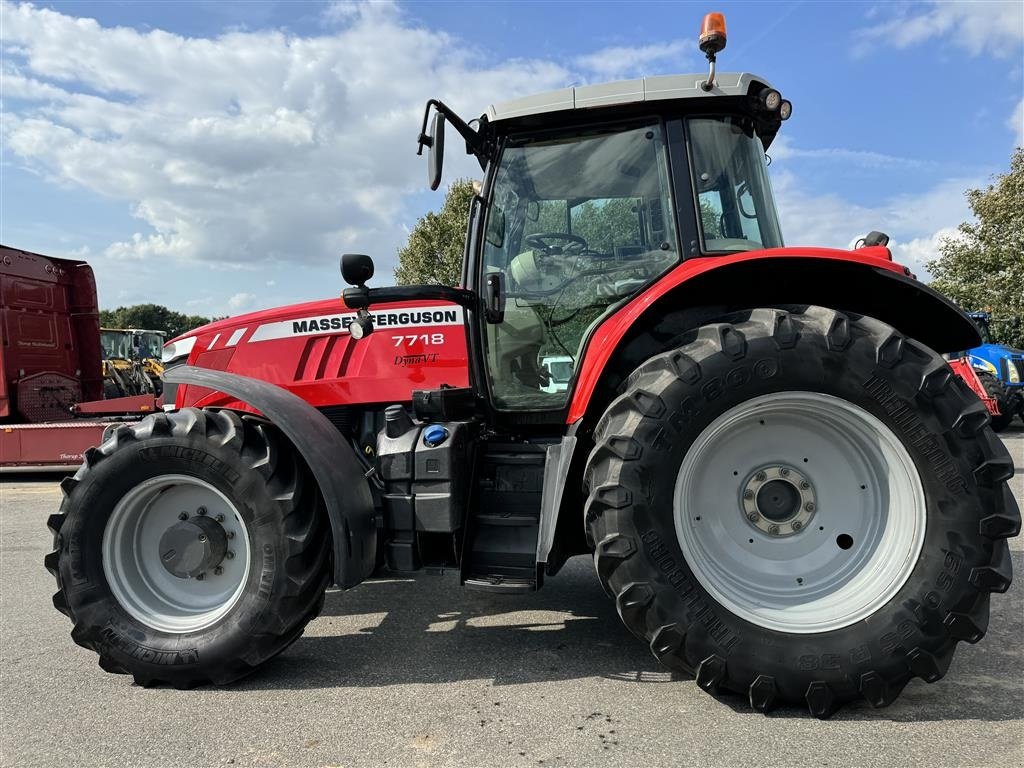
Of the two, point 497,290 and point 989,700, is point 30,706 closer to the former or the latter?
point 497,290

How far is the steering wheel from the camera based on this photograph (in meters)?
2.98

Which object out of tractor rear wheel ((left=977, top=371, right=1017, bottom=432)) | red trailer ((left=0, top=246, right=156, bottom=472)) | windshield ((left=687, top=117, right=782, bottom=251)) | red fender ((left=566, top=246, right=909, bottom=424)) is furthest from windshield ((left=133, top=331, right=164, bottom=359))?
tractor rear wheel ((left=977, top=371, right=1017, bottom=432))

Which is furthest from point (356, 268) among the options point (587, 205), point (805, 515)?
point (805, 515)

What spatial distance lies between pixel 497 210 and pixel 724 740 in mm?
2310

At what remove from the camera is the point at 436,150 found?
104 inches

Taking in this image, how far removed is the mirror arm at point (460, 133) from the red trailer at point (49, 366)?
6.95 meters

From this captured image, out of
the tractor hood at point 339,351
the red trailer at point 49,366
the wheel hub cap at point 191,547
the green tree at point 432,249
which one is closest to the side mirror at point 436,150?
the tractor hood at point 339,351

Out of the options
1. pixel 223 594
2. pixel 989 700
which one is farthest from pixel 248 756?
pixel 989 700

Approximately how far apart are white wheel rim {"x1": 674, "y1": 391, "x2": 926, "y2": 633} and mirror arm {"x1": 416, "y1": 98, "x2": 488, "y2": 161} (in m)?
1.65

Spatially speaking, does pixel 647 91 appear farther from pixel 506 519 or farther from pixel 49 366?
pixel 49 366

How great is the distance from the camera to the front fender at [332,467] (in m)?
2.63

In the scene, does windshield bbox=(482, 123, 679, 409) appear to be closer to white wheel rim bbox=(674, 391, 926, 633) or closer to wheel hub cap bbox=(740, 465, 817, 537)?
white wheel rim bbox=(674, 391, 926, 633)

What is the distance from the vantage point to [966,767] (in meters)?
2.01

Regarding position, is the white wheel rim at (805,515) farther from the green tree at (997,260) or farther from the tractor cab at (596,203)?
the green tree at (997,260)
